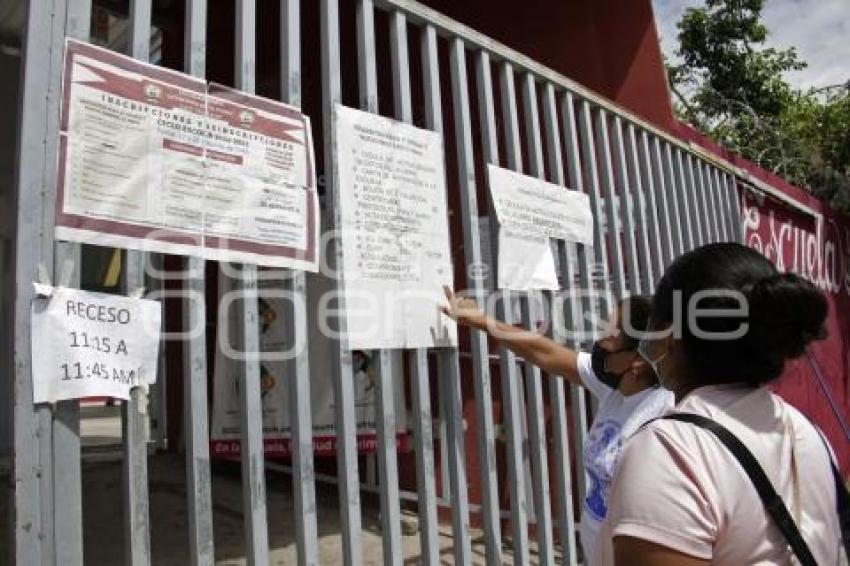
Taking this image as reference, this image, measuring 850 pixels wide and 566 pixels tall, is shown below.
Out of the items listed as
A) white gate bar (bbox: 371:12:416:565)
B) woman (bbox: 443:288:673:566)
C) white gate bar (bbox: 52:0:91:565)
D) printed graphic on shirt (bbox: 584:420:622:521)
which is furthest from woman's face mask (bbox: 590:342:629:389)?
white gate bar (bbox: 52:0:91:565)

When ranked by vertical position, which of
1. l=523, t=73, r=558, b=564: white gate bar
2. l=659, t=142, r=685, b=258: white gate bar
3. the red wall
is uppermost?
the red wall

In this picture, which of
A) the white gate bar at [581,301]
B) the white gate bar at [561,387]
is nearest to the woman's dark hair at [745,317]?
the white gate bar at [561,387]

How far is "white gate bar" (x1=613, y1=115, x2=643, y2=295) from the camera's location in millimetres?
3598

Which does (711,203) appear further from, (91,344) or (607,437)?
(91,344)

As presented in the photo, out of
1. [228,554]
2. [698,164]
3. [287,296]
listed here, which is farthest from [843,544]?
[698,164]

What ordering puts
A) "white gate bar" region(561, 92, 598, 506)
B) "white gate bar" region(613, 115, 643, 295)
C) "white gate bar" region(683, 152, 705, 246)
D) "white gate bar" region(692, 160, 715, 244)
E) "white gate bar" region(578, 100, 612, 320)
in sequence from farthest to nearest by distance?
"white gate bar" region(692, 160, 715, 244), "white gate bar" region(683, 152, 705, 246), "white gate bar" region(613, 115, 643, 295), "white gate bar" region(578, 100, 612, 320), "white gate bar" region(561, 92, 598, 506)

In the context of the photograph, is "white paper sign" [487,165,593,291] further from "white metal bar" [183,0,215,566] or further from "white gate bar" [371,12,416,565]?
"white metal bar" [183,0,215,566]

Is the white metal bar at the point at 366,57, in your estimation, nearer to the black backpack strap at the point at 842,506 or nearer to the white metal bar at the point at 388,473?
the white metal bar at the point at 388,473

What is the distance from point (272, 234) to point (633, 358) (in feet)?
3.86

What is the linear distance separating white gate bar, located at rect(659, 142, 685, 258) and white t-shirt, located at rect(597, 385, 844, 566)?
263 centimetres

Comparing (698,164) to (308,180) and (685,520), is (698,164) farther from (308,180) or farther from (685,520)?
(685,520)

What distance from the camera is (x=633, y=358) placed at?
248 cm

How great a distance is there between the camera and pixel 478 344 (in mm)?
2676

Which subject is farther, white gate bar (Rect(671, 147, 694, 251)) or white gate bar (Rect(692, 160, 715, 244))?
white gate bar (Rect(692, 160, 715, 244))
